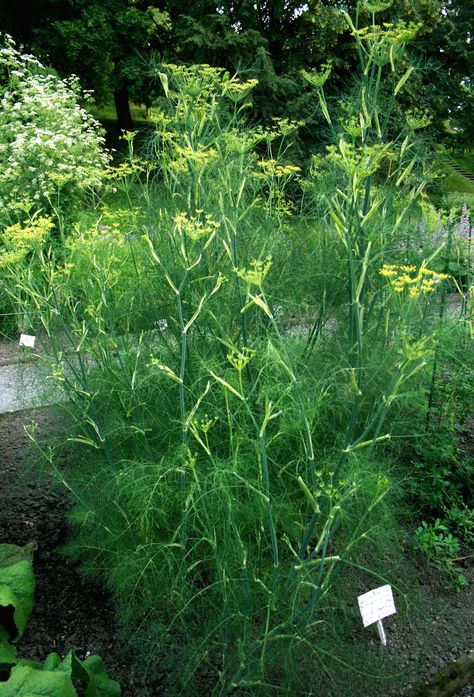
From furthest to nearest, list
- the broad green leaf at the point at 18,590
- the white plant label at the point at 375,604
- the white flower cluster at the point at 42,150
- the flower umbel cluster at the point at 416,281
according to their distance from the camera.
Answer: the white flower cluster at the point at 42,150 → the broad green leaf at the point at 18,590 → the white plant label at the point at 375,604 → the flower umbel cluster at the point at 416,281

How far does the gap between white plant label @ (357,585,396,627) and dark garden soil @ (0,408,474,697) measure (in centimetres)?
22

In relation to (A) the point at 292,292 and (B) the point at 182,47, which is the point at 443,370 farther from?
(B) the point at 182,47

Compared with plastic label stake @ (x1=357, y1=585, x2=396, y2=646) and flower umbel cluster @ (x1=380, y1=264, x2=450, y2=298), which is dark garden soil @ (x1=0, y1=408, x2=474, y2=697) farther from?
flower umbel cluster @ (x1=380, y1=264, x2=450, y2=298)

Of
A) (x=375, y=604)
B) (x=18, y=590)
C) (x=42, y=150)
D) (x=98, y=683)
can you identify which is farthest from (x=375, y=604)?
(x=42, y=150)

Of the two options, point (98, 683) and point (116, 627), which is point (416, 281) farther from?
point (116, 627)

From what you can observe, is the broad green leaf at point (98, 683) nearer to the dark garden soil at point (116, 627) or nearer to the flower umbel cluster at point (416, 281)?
the dark garden soil at point (116, 627)

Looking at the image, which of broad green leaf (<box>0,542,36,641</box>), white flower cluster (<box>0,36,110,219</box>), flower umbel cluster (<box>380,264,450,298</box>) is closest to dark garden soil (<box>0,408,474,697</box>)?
broad green leaf (<box>0,542,36,641</box>)

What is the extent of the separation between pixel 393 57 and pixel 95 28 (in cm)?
1456

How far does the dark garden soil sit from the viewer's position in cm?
261

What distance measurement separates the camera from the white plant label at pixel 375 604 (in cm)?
242

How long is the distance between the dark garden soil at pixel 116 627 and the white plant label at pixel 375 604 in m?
0.22

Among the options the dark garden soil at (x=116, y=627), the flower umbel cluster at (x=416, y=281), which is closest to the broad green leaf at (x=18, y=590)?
the dark garden soil at (x=116, y=627)

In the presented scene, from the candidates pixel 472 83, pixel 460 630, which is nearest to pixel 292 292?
pixel 460 630

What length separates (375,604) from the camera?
2.45 metres
